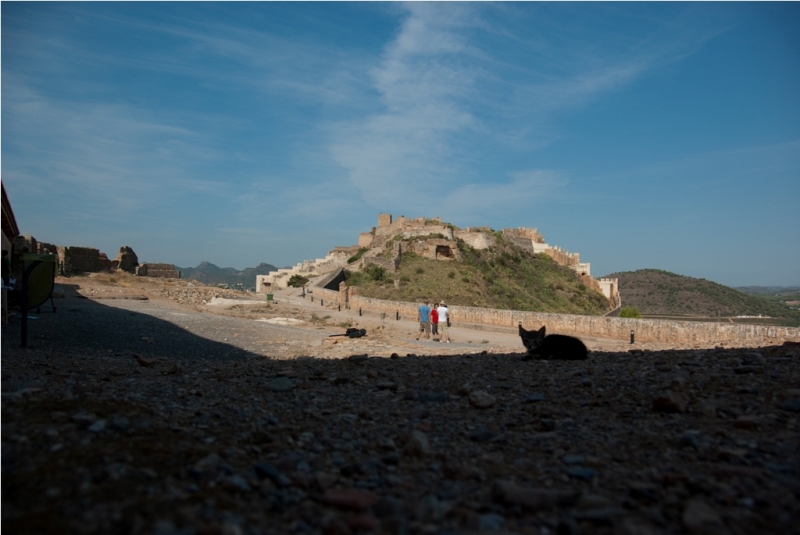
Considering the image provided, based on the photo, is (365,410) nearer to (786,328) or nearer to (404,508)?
(404,508)

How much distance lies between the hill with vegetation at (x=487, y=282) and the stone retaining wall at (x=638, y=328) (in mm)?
13468

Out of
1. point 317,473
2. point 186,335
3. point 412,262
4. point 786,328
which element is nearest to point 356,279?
point 412,262

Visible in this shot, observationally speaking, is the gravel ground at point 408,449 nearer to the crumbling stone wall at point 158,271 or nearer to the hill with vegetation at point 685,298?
the crumbling stone wall at point 158,271

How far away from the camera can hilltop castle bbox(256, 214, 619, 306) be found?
48.1m

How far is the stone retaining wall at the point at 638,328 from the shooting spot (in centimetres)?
1333

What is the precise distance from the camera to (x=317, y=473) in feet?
11.7

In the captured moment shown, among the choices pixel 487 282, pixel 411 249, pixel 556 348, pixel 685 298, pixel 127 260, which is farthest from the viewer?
pixel 685 298

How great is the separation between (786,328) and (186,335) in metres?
15.9

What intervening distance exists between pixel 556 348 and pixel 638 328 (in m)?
8.38

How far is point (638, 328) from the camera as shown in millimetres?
16375

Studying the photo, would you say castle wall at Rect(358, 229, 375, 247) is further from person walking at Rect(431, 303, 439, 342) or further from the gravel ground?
the gravel ground

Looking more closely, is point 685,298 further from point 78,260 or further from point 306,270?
point 78,260

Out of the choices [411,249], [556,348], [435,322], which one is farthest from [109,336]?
[411,249]

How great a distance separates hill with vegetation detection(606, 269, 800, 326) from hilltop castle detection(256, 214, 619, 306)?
11.9 meters
